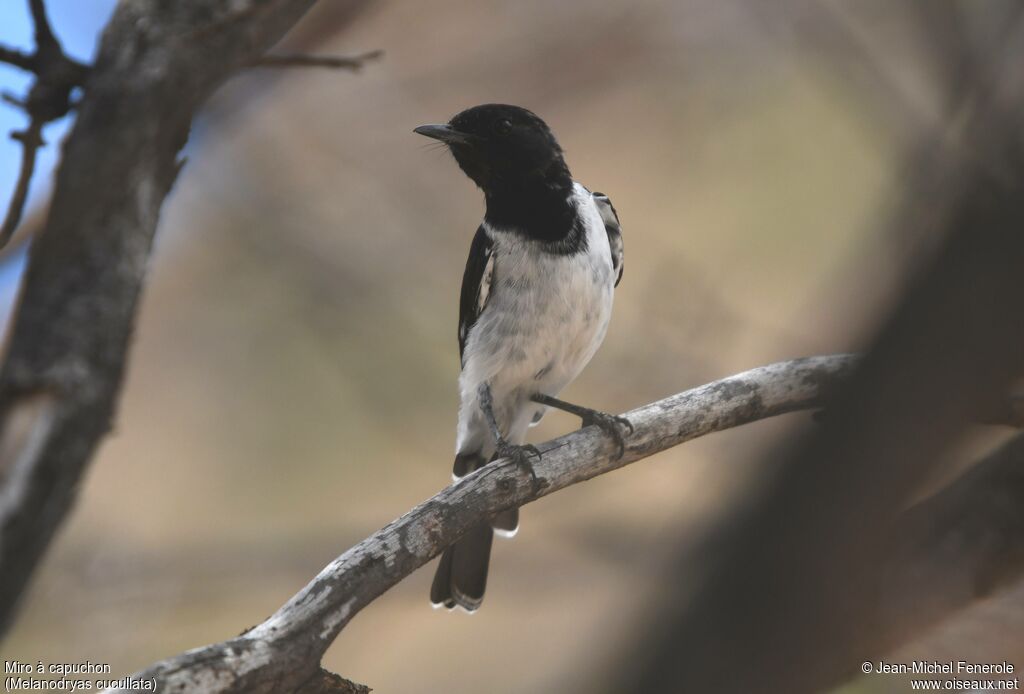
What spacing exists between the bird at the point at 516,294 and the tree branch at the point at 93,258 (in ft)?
7.71

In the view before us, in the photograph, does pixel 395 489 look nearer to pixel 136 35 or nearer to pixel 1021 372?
pixel 136 35

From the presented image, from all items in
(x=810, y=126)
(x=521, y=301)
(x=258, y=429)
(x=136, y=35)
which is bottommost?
(x=136, y=35)

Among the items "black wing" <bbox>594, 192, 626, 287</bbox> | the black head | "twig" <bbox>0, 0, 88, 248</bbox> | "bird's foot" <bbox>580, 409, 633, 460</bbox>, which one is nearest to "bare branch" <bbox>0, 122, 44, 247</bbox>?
"twig" <bbox>0, 0, 88, 248</bbox>

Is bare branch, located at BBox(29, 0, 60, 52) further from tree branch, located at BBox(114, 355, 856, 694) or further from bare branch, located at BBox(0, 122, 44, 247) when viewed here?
tree branch, located at BBox(114, 355, 856, 694)

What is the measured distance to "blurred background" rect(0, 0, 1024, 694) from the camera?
4918 mm

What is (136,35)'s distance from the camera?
68.2 inches

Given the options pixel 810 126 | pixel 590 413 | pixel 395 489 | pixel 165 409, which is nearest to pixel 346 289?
pixel 395 489

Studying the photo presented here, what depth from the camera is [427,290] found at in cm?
604

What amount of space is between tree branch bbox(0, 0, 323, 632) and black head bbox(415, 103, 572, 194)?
108 inches

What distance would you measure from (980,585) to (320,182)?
5.48 metres

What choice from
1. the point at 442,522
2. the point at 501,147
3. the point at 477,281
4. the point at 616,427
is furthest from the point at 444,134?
the point at 442,522

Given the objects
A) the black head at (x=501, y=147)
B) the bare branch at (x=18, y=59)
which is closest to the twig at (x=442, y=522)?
the bare branch at (x=18, y=59)

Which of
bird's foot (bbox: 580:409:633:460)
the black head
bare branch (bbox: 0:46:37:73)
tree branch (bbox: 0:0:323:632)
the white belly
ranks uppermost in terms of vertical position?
the black head

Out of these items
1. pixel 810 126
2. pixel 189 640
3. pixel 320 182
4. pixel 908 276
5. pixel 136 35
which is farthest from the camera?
pixel 810 126
